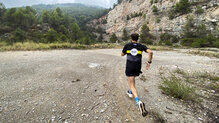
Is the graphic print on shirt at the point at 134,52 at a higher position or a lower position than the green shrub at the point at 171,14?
lower

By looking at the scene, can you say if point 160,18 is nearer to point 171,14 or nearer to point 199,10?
point 171,14

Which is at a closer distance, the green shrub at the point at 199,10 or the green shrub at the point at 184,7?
the green shrub at the point at 199,10

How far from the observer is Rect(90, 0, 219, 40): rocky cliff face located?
33.9m

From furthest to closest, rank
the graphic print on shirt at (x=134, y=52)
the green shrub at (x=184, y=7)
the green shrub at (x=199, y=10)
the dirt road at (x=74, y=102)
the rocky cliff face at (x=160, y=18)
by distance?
the green shrub at (x=184, y=7) < the green shrub at (x=199, y=10) < the rocky cliff face at (x=160, y=18) < the graphic print on shirt at (x=134, y=52) < the dirt road at (x=74, y=102)

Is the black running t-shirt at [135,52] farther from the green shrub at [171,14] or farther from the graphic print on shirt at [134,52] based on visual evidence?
the green shrub at [171,14]

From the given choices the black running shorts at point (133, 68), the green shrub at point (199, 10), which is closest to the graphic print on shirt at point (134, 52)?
the black running shorts at point (133, 68)

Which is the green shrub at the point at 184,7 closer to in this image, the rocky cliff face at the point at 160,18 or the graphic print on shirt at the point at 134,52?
the rocky cliff face at the point at 160,18

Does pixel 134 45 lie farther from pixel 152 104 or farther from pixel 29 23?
pixel 29 23

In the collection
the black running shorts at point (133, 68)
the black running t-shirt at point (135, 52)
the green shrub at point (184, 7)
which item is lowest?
the black running shorts at point (133, 68)

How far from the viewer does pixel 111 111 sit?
83.7 inches

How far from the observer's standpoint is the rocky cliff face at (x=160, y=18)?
33938mm

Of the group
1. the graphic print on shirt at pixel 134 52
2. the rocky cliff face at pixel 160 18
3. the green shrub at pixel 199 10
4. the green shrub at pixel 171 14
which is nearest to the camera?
the graphic print on shirt at pixel 134 52

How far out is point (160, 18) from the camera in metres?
48.6

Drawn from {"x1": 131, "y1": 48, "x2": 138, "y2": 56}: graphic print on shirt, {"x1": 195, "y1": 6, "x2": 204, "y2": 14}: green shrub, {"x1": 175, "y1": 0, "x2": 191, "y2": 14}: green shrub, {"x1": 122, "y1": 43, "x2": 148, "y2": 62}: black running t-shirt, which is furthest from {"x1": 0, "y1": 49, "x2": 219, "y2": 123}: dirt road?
{"x1": 175, "y1": 0, "x2": 191, "y2": 14}: green shrub
